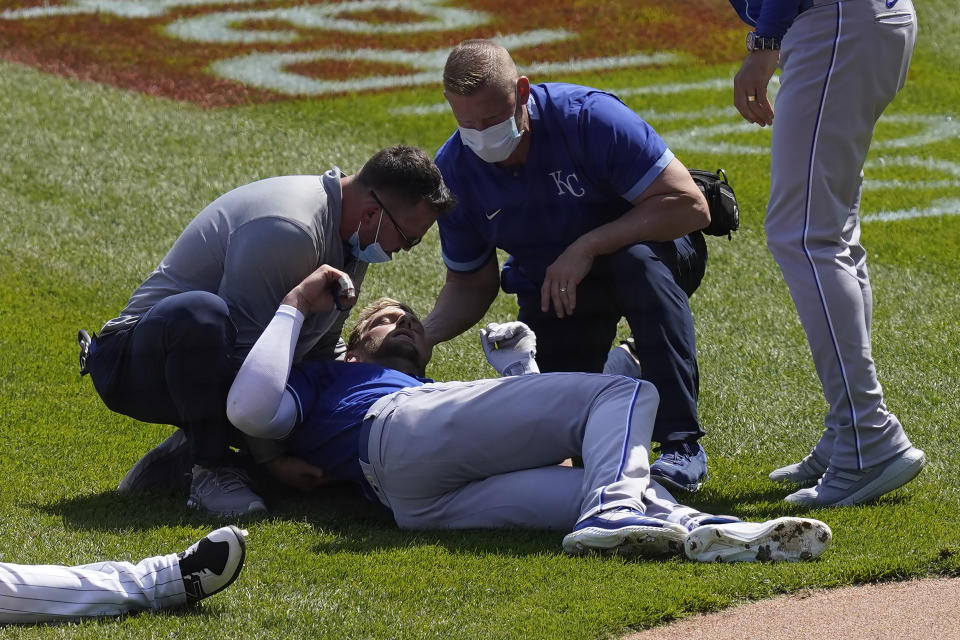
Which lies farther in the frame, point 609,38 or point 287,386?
point 609,38

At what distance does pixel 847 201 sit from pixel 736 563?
137 centimetres

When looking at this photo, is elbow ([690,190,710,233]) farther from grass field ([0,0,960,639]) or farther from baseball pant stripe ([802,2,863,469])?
grass field ([0,0,960,639])

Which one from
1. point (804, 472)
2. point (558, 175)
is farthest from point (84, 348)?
point (804, 472)

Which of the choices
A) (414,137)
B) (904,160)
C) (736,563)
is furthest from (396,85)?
(736,563)

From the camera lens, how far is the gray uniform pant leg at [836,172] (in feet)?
14.5

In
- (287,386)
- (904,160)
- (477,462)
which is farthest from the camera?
(904,160)

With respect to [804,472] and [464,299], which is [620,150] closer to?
[464,299]

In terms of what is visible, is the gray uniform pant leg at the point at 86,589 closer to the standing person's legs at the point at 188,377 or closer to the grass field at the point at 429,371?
the grass field at the point at 429,371

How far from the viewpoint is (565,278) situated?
16.2 feet

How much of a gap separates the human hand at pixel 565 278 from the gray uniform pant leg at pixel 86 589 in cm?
181

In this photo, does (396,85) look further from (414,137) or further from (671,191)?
(671,191)

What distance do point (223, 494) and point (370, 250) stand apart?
1.03 m

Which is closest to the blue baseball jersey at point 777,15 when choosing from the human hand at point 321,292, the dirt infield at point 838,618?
the human hand at point 321,292

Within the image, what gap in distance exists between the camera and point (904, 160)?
10500mm
